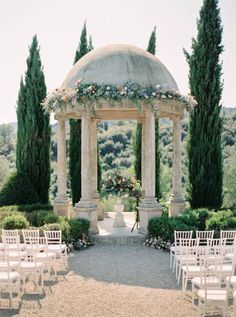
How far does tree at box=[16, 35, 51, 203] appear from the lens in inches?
981

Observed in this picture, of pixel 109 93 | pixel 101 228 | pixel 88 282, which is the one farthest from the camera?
pixel 101 228

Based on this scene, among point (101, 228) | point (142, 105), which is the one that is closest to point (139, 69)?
point (142, 105)

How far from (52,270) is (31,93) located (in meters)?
13.6

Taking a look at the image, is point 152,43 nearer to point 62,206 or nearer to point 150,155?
point 150,155

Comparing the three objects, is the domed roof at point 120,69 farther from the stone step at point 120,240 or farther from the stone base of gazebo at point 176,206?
the stone step at point 120,240

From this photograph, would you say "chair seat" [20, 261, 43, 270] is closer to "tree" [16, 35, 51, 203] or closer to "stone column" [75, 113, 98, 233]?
"stone column" [75, 113, 98, 233]

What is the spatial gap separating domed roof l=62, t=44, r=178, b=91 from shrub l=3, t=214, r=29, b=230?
5.97 meters

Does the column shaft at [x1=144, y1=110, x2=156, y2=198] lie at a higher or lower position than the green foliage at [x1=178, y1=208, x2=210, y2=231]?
higher

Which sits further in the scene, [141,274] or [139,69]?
[139,69]

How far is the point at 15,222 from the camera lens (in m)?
17.0

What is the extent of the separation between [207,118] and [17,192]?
411 inches

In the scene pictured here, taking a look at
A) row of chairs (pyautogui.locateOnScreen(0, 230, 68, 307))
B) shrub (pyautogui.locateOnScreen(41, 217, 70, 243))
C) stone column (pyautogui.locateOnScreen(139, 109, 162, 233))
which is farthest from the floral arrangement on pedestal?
row of chairs (pyautogui.locateOnScreen(0, 230, 68, 307))

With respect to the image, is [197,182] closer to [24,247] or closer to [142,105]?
[142,105]

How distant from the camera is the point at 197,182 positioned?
2355cm
